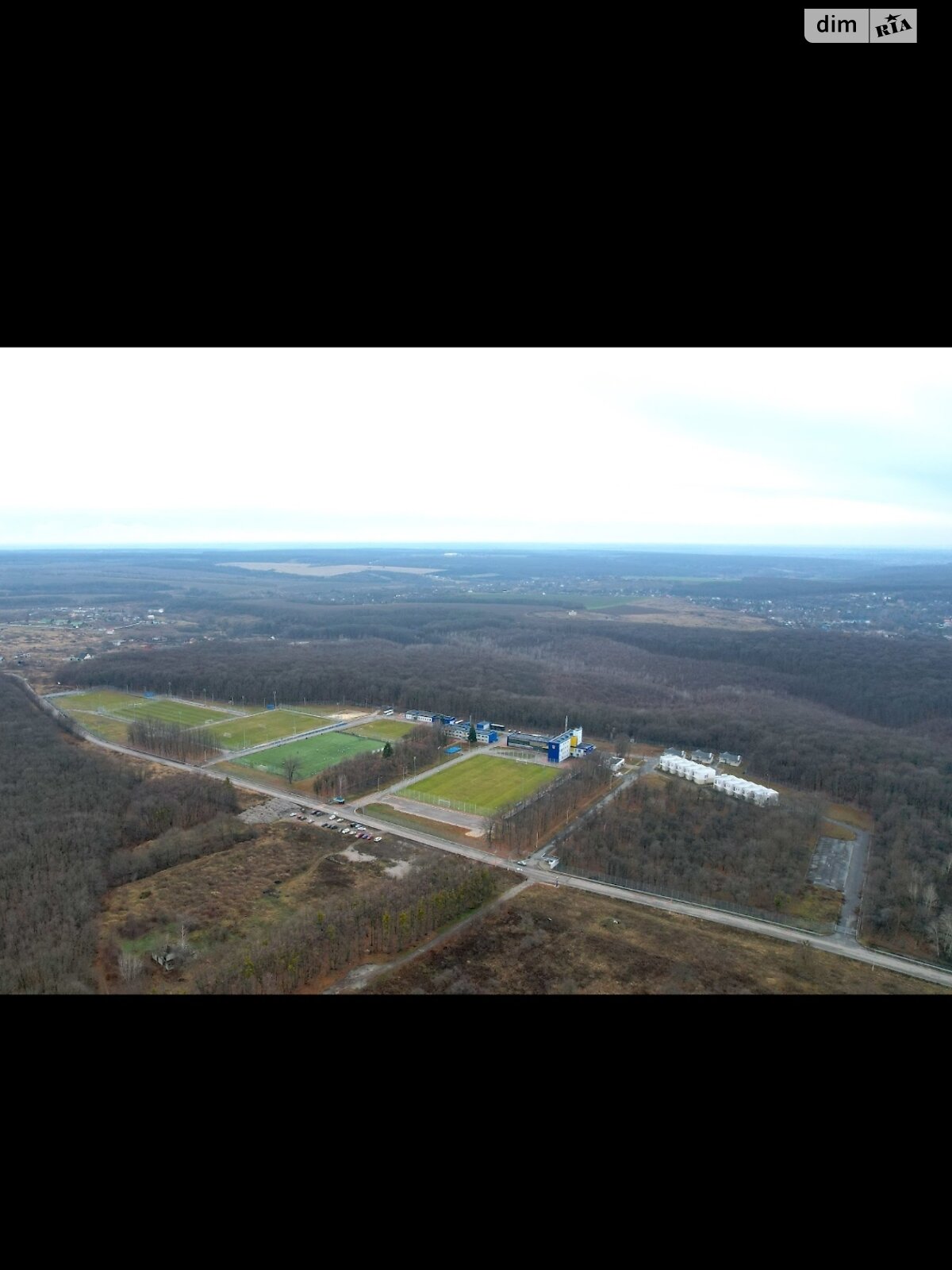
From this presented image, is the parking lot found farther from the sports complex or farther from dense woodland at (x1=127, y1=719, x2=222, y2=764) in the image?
dense woodland at (x1=127, y1=719, x2=222, y2=764)

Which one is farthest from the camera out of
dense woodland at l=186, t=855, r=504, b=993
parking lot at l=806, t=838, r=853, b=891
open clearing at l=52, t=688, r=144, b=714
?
open clearing at l=52, t=688, r=144, b=714

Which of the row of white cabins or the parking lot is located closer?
the parking lot

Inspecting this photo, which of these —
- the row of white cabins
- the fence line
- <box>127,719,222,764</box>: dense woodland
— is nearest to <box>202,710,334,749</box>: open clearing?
<box>127,719,222,764</box>: dense woodland

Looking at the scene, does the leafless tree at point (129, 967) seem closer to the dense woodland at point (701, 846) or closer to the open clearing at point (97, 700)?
the dense woodland at point (701, 846)

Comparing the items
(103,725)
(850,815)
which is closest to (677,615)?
(850,815)

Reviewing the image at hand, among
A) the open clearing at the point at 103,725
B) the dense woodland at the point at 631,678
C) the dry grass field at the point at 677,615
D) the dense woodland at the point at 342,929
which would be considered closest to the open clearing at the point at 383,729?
the dense woodland at the point at 631,678

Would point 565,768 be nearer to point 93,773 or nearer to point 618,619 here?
point 93,773

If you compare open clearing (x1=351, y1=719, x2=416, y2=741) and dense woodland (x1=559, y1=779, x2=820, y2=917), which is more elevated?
open clearing (x1=351, y1=719, x2=416, y2=741)
